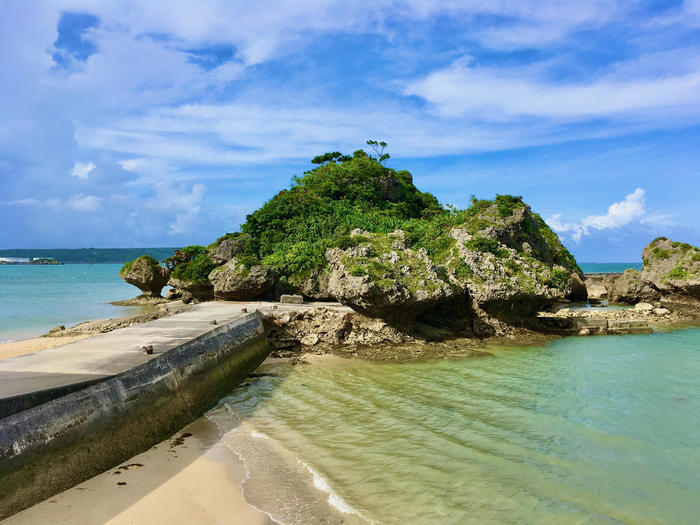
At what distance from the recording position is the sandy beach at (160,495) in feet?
17.4

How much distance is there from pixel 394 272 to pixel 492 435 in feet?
26.3

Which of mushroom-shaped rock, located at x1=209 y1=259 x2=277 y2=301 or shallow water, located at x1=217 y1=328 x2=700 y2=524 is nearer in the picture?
shallow water, located at x1=217 y1=328 x2=700 y2=524

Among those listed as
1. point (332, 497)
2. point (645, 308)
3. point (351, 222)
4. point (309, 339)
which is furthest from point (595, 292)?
point (332, 497)

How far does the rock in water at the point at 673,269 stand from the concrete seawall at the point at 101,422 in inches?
988

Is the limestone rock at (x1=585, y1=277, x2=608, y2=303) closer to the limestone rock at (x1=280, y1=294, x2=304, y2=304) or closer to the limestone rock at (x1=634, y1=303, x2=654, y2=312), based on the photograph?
the limestone rock at (x1=634, y1=303, x2=654, y2=312)

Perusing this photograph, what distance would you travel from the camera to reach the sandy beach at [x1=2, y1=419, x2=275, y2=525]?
5289mm

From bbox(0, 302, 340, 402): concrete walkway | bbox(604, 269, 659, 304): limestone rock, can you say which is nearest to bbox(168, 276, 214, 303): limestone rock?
bbox(0, 302, 340, 402): concrete walkway

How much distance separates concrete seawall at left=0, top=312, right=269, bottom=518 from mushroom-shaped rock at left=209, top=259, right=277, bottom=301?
31.6 ft

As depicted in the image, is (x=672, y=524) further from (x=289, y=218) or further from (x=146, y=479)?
(x=289, y=218)

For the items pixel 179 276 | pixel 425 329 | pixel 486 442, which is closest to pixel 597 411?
pixel 486 442

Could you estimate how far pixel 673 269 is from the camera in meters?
25.1

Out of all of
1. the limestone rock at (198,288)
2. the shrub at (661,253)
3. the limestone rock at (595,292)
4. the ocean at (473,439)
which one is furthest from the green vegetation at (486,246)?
the limestone rock at (595,292)

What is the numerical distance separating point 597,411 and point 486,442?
3171 millimetres

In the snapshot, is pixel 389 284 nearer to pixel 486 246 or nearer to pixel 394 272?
pixel 394 272
